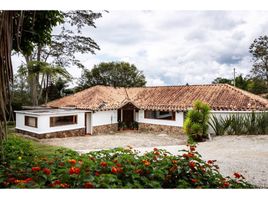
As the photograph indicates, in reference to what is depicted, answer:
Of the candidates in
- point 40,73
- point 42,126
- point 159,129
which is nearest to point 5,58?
point 40,73

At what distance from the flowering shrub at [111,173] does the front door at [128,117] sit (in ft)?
30.3

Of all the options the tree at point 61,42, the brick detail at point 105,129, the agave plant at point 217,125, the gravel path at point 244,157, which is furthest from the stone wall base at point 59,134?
the agave plant at point 217,125

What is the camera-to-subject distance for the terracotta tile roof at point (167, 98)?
33.1ft

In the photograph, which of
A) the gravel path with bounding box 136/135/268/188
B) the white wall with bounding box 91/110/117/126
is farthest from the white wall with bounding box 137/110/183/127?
the gravel path with bounding box 136/135/268/188

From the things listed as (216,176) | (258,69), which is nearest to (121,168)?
(216,176)

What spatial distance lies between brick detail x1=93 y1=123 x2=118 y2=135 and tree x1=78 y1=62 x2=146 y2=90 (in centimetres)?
270

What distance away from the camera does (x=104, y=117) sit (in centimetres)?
1075

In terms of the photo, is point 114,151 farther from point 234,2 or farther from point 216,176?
point 234,2

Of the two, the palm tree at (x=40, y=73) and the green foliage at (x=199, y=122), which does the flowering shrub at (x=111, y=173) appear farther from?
the green foliage at (x=199, y=122)

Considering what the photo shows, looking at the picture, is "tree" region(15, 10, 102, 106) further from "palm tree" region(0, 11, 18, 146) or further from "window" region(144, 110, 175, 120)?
"window" region(144, 110, 175, 120)

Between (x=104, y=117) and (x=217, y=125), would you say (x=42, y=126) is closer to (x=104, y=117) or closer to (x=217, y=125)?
(x=104, y=117)

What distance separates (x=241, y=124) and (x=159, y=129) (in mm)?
4557

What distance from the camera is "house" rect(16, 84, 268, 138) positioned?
28.8 ft
